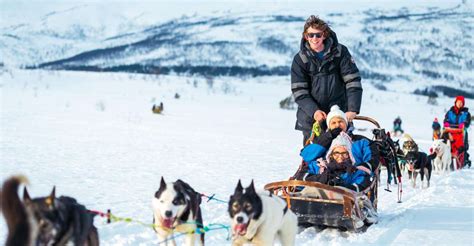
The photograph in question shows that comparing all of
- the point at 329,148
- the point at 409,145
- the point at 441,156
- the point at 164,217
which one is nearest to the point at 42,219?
the point at 164,217

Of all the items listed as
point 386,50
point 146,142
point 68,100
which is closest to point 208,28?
point 386,50

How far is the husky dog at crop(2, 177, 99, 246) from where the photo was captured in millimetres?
2285

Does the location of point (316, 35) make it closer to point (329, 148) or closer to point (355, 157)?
point (329, 148)

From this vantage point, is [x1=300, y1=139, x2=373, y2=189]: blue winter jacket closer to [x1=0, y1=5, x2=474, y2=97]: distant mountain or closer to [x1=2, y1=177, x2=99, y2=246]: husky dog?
[x1=2, y1=177, x2=99, y2=246]: husky dog

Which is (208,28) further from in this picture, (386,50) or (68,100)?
(68,100)

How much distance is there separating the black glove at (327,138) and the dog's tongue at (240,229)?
215 centimetres

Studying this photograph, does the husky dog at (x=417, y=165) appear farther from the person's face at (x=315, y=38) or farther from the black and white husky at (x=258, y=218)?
the black and white husky at (x=258, y=218)

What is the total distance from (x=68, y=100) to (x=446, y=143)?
50.4ft

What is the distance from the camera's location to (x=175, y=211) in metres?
3.13

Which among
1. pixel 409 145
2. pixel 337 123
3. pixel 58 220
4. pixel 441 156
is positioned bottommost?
pixel 441 156

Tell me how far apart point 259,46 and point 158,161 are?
9975 cm

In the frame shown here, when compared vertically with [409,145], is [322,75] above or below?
above

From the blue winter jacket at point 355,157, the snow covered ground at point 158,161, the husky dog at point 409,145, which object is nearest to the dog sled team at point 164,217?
the snow covered ground at point 158,161

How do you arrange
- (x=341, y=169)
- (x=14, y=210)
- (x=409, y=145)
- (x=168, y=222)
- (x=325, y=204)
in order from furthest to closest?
(x=409, y=145)
(x=341, y=169)
(x=325, y=204)
(x=168, y=222)
(x=14, y=210)
